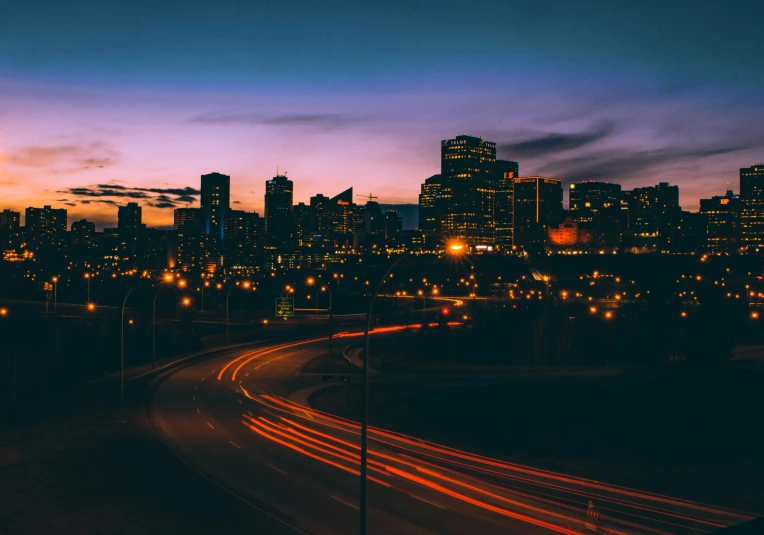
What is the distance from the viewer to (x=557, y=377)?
192ft

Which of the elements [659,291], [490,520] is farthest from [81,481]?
[659,291]

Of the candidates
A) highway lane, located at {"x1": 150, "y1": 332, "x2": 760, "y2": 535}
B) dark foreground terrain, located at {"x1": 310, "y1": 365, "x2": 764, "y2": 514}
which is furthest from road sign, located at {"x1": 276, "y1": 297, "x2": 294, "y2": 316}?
highway lane, located at {"x1": 150, "y1": 332, "x2": 760, "y2": 535}

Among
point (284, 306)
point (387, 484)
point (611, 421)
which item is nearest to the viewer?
point (387, 484)

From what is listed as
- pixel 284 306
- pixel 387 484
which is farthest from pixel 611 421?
pixel 284 306

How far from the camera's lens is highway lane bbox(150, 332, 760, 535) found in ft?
69.0

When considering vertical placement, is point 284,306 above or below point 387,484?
above

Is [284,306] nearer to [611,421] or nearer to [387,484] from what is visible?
[611,421]

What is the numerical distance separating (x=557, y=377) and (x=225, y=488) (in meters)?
39.3

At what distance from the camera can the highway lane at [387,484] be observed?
2103 centimetres

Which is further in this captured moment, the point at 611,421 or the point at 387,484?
the point at 611,421

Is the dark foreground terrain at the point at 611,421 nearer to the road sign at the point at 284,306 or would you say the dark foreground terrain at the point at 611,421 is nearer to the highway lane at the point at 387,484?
the highway lane at the point at 387,484

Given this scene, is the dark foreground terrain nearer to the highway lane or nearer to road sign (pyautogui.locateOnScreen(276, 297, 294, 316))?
the highway lane

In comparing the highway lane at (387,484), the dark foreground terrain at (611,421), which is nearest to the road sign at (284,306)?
the dark foreground terrain at (611,421)

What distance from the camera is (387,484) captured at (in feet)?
82.2
